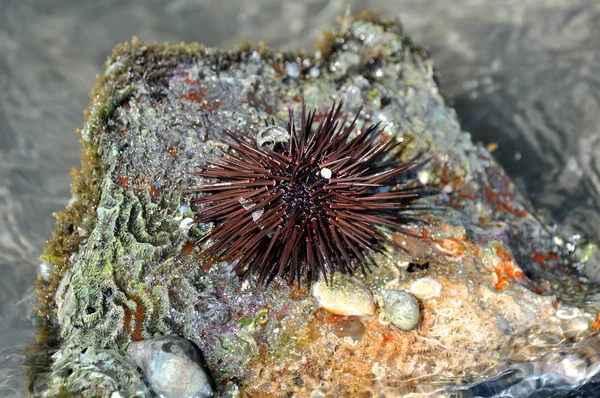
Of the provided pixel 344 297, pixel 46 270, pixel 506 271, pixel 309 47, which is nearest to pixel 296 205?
pixel 344 297

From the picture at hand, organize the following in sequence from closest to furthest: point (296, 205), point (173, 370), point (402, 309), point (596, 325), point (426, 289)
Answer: point (173, 370) → point (296, 205) → point (402, 309) → point (426, 289) → point (596, 325)

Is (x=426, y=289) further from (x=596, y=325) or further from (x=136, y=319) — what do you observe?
(x=136, y=319)

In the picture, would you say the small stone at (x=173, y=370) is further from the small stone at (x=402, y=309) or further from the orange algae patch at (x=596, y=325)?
the orange algae patch at (x=596, y=325)

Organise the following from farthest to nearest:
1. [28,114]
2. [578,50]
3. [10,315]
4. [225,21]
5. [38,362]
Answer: [225,21] → [578,50] → [28,114] → [10,315] → [38,362]

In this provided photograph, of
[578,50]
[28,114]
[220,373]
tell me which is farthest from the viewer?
[578,50]

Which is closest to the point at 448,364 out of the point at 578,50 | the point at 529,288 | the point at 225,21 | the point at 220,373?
the point at 529,288

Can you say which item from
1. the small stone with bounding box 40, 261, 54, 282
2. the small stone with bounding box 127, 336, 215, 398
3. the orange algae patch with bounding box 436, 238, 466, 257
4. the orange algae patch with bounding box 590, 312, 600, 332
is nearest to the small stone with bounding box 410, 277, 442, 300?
the orange algae patch with bounding box 436, 238, 466, 257

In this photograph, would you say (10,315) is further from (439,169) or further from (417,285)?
(439,169)
